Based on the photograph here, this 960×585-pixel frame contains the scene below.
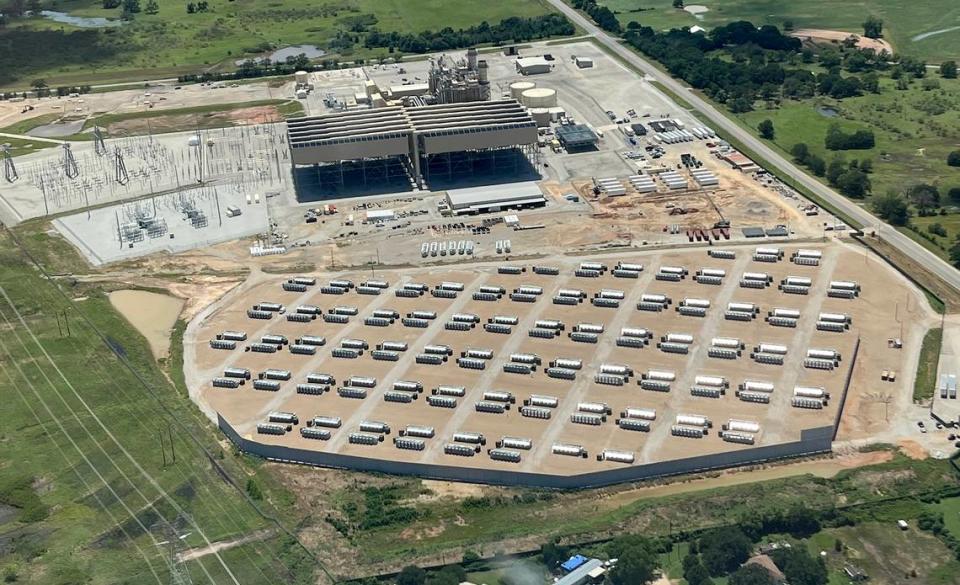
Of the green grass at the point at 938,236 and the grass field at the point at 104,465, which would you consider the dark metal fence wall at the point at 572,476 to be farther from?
the green grass at the point at 938,236

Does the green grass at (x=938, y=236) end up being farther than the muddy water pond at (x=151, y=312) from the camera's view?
Yes

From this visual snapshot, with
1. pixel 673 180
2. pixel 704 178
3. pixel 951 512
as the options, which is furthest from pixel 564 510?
pixel 704 178

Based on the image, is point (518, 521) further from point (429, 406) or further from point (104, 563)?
point (104, 563)

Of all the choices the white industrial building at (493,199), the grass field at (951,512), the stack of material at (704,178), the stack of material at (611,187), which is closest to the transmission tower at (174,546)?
the grass field at (951,512)

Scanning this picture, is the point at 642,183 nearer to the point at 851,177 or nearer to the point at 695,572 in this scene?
the point at 851,177

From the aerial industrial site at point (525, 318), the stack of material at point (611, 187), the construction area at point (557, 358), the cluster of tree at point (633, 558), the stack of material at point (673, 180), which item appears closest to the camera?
the cluster of tree at point (633, 558)

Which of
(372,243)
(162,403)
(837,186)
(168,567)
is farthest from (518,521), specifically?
(837,186)

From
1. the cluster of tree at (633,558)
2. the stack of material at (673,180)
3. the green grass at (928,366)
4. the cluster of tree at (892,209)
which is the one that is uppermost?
the stack of material at (673,180)
